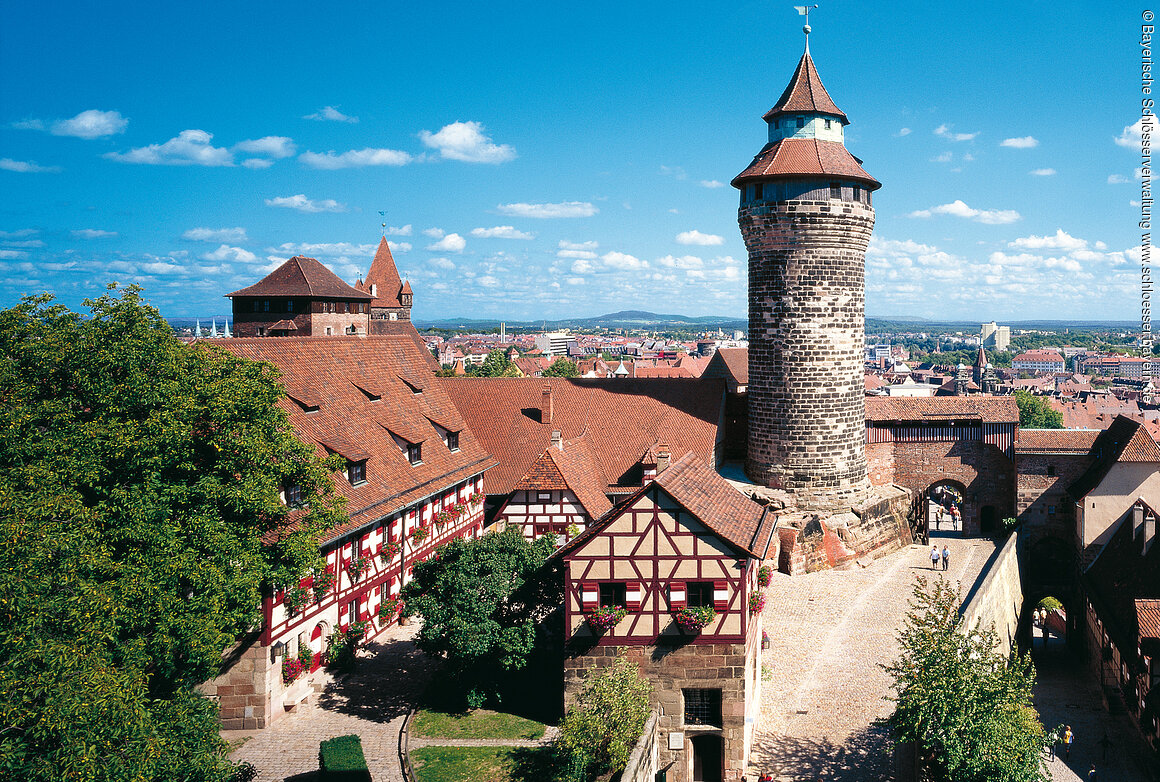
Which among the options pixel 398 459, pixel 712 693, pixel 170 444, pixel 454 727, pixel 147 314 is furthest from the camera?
pixel 398 459

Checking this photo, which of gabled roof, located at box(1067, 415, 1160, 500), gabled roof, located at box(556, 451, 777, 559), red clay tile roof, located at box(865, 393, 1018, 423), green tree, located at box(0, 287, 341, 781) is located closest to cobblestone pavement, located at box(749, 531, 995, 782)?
gabled roof, located at box(556, 451, 777, 559)

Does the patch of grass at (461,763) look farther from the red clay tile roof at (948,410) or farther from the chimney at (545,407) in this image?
the red clay tile roof at (948,410)

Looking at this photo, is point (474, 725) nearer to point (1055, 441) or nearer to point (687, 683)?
point (687, 683)

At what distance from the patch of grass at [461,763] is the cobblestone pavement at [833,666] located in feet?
16.7

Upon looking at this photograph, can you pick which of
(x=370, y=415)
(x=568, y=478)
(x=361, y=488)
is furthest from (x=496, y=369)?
(x=361, y=488)

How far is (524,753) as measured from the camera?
17109mm

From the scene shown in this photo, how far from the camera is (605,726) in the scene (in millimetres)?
15594

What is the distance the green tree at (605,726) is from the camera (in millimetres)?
15453

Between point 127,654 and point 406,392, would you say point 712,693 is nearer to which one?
point 127,654

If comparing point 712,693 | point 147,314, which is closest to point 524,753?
point 712,693

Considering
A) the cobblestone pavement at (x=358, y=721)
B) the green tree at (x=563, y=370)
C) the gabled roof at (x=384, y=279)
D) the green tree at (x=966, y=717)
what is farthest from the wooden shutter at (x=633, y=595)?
the green tree at (x=563, y=370)

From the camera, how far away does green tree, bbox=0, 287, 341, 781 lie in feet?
36.6

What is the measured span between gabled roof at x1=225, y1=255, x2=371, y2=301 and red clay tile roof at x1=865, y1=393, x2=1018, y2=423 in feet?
93.1

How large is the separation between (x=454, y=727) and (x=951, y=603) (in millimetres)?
10710
